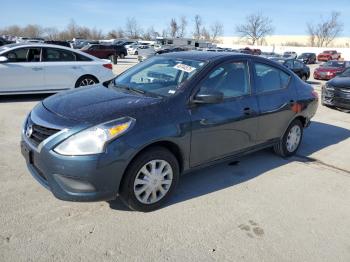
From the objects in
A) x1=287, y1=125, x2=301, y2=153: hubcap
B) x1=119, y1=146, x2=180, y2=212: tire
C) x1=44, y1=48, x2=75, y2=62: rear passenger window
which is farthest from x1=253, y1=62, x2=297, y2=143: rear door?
x1=44, y1=48, x2=75, y2=62: rear passenger window

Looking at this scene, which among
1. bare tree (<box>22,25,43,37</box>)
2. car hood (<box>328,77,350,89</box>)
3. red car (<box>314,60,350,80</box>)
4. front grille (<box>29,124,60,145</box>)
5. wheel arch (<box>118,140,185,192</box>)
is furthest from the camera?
bare tree (<box>22,25,43,37</box>)

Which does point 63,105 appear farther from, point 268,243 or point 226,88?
point 268,243

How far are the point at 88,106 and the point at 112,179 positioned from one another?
85cm

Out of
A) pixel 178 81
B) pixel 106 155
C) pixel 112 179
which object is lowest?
pixel 112 179

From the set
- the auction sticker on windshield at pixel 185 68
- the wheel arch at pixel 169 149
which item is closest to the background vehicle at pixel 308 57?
the auction sticker on windshield at pixel 185 68

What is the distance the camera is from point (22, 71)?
8.95m

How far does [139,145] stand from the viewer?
3.42 metres

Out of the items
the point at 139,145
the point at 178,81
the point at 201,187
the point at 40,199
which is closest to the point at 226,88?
the point at 178,81

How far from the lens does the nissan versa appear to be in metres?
3.28

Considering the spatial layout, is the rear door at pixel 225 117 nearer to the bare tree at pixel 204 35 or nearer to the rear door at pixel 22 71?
the rear door at pixel 22 71

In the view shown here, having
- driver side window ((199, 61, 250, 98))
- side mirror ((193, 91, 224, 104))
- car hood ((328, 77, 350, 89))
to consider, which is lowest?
car hood ((328, 77, 350, 89))

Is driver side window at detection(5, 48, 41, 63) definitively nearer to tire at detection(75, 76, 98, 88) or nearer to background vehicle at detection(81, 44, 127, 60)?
tire at detection(75, 76, 98, 88)

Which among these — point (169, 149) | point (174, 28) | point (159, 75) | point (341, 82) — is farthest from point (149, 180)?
point (174, 28)

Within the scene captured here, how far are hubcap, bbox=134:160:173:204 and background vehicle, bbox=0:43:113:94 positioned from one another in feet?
21.5
